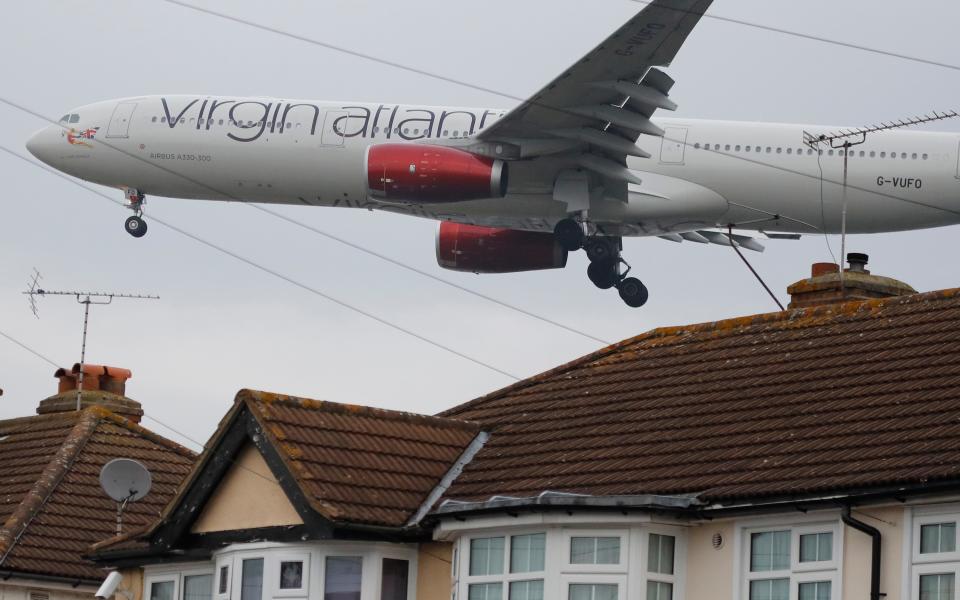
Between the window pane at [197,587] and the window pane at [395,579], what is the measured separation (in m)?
2.49

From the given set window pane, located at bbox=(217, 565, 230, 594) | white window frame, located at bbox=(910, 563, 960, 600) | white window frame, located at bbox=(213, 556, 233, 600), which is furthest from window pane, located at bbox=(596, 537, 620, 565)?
window pane, located at bbox=(217, 565, 230, 594)

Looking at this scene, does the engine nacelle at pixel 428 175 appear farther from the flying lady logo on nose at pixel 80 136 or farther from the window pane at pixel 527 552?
the window pane at pixel 527 552

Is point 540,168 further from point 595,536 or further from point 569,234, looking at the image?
point 595,536

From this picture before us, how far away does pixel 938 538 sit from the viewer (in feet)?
57.1

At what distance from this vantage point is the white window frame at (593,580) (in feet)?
62.1

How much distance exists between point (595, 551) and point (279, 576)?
3.76 m

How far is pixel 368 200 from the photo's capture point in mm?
47281

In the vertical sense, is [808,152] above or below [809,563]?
above

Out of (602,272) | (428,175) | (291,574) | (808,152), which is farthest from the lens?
(602,272)

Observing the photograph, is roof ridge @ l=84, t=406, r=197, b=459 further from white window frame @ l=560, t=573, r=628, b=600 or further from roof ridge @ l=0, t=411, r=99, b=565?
white window frame @ l=560, t=573, r=628, b=600

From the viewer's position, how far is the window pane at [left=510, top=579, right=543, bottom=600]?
1939 centimetres

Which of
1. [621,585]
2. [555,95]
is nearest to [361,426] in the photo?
[621,585]

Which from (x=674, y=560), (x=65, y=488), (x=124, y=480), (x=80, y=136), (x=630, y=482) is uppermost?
(x=80, y=136)

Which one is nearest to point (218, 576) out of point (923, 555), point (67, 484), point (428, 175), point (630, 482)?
point (630, 482)
